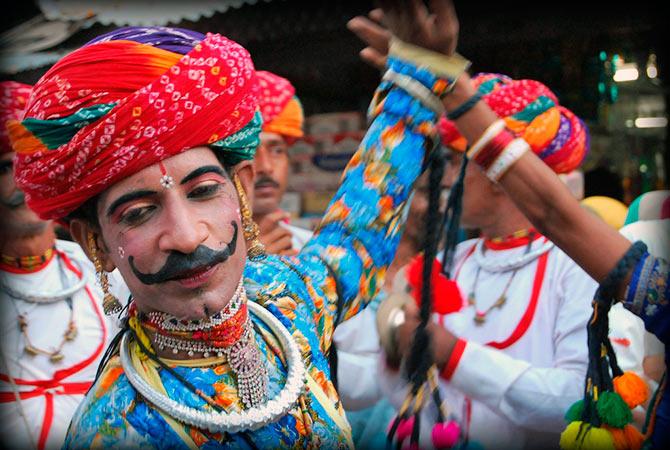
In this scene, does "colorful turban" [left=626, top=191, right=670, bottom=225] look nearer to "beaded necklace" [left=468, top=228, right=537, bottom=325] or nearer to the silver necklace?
"beaded necklace" [left=468, top=228, right=537, bottom=325]

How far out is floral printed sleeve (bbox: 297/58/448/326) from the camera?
1.97 m

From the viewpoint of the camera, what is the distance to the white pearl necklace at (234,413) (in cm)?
153

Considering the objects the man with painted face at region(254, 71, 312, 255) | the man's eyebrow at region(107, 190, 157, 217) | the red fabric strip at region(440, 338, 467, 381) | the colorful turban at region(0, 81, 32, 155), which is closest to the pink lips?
the man's eyebrow at region(107, 190, 157, 217)

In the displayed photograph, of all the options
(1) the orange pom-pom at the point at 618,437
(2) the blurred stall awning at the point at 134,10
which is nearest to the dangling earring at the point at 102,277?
(1) the orange pom-pom at the point at 618,437

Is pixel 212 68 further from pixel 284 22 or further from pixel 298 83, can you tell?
pixel 298 83

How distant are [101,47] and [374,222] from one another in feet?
2.71

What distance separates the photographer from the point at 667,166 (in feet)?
→ 20.2

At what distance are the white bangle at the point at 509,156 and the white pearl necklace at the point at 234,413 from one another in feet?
2.21

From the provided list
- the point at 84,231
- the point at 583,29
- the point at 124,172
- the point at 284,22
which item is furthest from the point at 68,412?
the point at 583,29

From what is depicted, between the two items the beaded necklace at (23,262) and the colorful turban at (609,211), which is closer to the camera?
the beaded necklace at (23,262)

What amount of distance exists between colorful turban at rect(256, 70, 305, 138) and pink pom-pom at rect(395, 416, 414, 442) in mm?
2567

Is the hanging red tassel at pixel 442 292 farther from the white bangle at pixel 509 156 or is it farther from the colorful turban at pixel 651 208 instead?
the colorful turban at pixel 651 208

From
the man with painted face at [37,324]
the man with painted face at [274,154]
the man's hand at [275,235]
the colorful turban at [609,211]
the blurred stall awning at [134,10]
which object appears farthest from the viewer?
the blurred stall awning at [134,10]

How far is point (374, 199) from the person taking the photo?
1.99 metres
